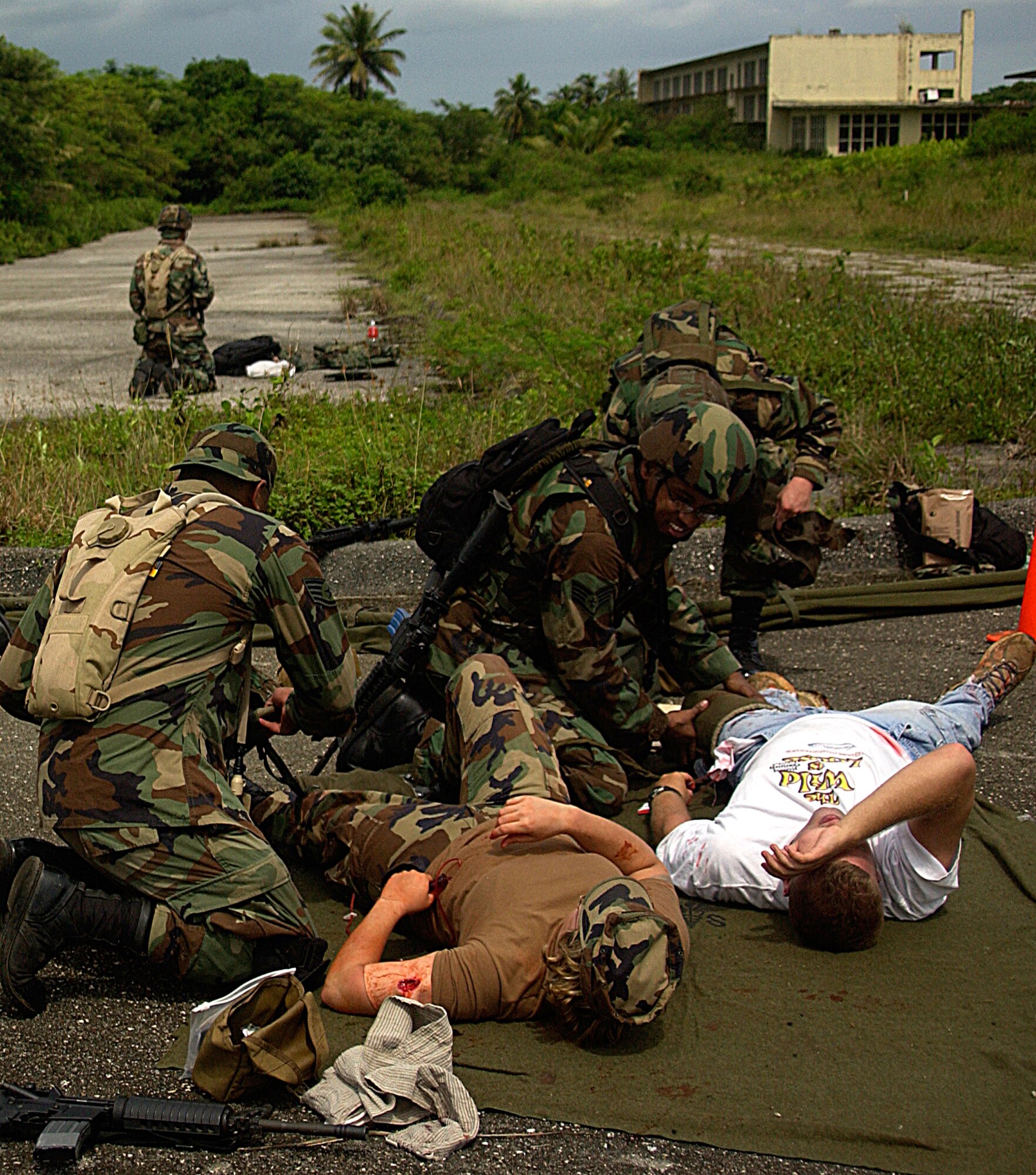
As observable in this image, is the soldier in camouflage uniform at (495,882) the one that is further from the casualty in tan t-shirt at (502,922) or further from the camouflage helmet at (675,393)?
the camouflage helmet at (675,393)

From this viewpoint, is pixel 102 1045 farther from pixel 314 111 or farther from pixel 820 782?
pixel 314 111

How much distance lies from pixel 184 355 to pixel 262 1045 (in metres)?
9.09

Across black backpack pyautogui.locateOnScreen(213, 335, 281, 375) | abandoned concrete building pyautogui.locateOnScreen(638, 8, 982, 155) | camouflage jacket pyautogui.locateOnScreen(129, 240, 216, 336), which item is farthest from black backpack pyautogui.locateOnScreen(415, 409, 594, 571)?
abandoned concrete building pyautogui.locateOnScreen(638, 8, 982, 155)

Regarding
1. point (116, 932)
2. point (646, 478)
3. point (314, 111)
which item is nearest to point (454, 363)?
point (646, 478)

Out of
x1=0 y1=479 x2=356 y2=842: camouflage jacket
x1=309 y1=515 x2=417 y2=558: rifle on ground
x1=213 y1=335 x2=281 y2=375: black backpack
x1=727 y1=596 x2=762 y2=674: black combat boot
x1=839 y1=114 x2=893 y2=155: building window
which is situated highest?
x1=839 y1=114 x2=893 y2=155: building window

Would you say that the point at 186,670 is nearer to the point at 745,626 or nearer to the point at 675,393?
the point at 675,393

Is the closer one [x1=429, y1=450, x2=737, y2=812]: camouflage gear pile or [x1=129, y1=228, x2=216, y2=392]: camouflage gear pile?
[x1=429, y1=450, x2=737, y2=812]: camouflage gear pile

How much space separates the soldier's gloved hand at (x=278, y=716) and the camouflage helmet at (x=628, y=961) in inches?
51.1

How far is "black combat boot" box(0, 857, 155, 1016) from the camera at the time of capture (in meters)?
3.04

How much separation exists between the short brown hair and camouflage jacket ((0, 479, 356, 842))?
1327 mm

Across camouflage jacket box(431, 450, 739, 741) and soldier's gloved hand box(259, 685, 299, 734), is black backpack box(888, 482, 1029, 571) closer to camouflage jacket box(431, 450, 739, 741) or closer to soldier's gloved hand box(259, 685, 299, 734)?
camouflage jacket box(431, 450, 739, 741)

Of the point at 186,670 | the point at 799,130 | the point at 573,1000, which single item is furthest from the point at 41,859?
the point at 799,130

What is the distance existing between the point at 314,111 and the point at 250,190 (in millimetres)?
10381

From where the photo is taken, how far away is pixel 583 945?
111 inches
